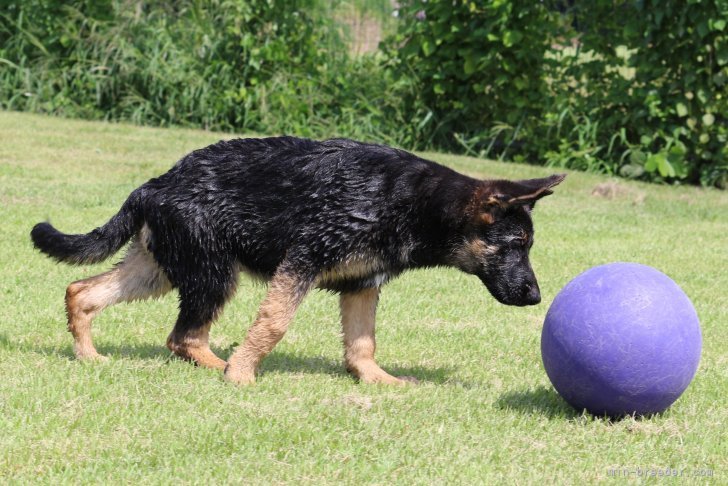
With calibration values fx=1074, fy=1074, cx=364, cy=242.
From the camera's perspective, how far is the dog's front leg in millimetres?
5715

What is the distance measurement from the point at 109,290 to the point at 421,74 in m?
9.02

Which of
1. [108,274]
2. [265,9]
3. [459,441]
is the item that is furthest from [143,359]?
A: [265,9]

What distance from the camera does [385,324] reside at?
739 centimetres

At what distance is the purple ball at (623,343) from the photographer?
5.14m

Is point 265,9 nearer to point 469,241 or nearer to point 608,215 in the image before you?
point 608,215

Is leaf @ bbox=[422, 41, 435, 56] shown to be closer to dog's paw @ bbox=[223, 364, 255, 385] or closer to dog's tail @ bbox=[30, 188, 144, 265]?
dog's tail @ bbox=[30, 188, 144, 265]

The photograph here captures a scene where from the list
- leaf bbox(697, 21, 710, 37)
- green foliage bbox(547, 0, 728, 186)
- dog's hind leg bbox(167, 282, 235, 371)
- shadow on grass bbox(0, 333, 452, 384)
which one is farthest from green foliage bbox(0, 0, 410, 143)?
dog's hind leg bbox(167, 282, 235, 371)

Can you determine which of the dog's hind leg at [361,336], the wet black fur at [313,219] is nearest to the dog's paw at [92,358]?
the wet black fur at [313,219]

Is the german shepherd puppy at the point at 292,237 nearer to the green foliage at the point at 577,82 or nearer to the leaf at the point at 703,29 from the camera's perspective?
the leaf at the point at 703,29

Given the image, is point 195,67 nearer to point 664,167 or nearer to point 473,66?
point 473,66

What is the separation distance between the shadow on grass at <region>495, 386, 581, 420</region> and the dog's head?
523 millimetres

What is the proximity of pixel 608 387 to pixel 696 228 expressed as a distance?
21.2ft

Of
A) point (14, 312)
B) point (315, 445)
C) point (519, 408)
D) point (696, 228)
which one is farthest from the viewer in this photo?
point (696, 228)

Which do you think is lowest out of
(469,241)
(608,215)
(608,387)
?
(608,215)
